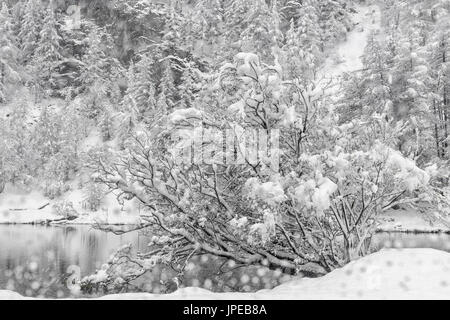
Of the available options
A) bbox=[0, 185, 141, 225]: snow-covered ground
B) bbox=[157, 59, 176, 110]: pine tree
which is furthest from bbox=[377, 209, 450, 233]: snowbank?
bbox=[157, 59, 176, 110]: pine tree

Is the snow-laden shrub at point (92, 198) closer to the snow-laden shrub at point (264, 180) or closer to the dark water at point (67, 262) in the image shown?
the dark water at point (67, 262)

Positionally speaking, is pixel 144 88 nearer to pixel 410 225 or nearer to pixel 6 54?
pixel 6 54

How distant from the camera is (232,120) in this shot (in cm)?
916

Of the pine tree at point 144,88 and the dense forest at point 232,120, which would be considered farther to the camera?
the pine tree at point 144,88

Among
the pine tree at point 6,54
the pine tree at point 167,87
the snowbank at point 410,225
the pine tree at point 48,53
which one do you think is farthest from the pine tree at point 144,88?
the snowbank at point 410,225

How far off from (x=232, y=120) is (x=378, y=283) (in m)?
4.46

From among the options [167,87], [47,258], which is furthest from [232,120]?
[167,87]

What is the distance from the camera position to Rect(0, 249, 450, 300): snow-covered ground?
555 cm

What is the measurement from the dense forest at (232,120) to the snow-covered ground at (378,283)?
1.23 meters

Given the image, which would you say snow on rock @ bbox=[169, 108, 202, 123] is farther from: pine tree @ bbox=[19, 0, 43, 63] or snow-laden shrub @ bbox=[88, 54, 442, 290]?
pine tree @ bbox=[19, 0, 43, 63]

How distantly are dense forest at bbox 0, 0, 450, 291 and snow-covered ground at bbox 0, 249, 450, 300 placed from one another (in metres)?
1.23

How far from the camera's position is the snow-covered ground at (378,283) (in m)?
5.55

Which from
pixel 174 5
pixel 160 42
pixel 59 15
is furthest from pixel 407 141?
pixel 59 15
